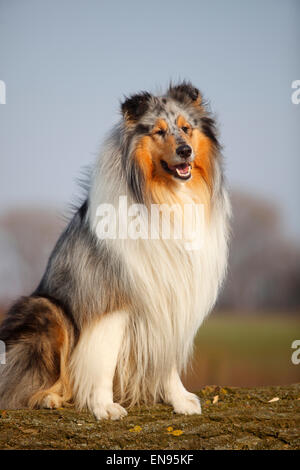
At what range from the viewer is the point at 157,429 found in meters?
4.21

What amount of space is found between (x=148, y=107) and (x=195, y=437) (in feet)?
8.09

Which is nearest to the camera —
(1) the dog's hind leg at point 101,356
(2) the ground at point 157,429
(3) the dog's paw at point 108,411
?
(2) the ground at point 157,429

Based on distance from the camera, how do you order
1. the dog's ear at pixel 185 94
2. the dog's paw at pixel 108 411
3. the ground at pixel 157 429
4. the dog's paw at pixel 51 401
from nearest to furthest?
the ground at pixel 157 429 → the dog's paw at pixel 108 411 → the dog's paw at pixel 51 401 → the dog's ear at pixel 185 94

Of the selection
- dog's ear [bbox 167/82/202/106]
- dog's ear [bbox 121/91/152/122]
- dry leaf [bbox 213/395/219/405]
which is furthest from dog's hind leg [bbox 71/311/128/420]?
dog's ear [bbox 167/82/202/106]

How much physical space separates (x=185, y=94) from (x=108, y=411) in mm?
2534

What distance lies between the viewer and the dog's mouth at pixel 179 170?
4.60m

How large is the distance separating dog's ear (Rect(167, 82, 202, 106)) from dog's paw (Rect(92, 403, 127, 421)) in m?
2.42

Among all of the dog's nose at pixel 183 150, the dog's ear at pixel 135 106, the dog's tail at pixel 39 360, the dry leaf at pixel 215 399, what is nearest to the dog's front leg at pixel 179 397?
the dry leaf at pixel 215 399

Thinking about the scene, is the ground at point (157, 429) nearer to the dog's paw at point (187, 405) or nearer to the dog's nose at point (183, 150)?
the dog's paw at point (187, 405)

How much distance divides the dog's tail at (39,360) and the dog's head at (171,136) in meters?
1.33

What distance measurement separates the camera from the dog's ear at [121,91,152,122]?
473cm

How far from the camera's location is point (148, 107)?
4734 mm
